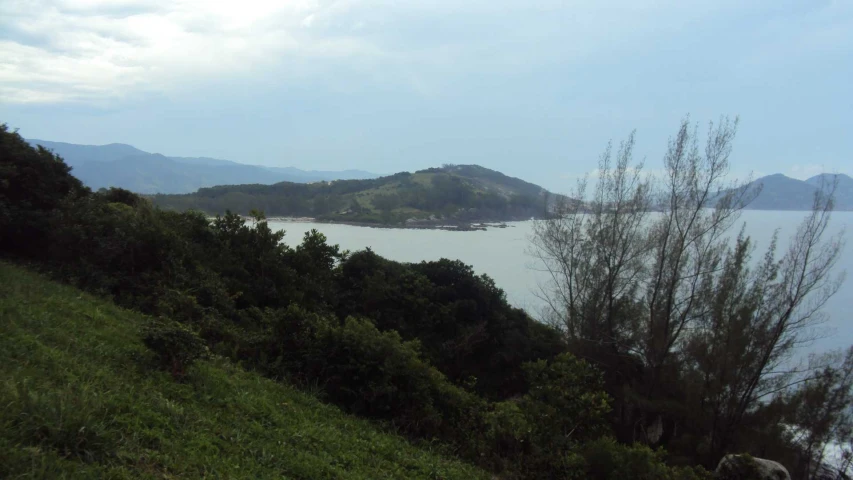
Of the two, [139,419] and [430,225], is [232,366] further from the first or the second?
[430,225]

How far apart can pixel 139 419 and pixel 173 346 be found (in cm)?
145

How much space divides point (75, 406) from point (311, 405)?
3.34 meters

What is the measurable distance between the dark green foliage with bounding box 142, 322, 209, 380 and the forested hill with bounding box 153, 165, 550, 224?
25.7 metres

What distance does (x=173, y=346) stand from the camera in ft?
18.1

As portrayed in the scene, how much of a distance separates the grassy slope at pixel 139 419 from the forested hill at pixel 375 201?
24.7m

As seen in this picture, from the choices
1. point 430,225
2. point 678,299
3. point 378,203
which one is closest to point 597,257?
point 678,299

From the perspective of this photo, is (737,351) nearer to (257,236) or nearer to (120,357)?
(257,236)

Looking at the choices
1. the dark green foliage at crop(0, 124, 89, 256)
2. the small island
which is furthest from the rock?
the small island

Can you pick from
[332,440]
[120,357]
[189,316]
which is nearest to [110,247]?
[189,316]

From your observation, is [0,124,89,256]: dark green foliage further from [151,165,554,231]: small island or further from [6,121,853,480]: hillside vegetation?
[151,165,554,231]: small island

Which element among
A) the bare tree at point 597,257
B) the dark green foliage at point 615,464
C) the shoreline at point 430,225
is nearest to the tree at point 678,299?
the bare tree at point 597,257

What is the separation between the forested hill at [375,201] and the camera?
3650 cm

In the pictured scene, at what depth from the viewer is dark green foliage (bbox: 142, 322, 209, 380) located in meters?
5.50

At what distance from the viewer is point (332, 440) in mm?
5566
